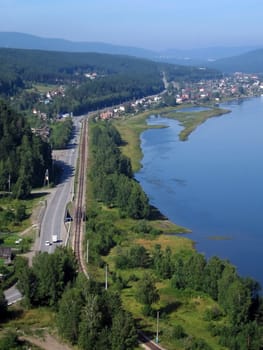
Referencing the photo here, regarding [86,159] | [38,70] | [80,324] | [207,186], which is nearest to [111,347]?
[80,324]

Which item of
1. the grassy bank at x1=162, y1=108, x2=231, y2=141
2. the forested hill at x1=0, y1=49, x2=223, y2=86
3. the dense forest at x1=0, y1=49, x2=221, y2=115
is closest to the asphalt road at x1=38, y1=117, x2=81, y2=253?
the grassy bank at x1=162, y1=108, x2=231, y2=141

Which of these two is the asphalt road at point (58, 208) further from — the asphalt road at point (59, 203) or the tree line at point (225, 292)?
the tree line at point (225, 292)

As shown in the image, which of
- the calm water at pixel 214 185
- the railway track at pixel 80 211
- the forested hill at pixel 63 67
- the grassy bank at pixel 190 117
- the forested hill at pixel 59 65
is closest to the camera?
the railway track at pixel 80 211

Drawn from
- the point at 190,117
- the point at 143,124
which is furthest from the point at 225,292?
the point at 190,117

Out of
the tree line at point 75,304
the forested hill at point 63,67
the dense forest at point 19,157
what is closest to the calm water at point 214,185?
the dense forest at point 19,157

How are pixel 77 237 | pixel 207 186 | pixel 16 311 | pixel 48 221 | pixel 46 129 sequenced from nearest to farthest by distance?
pixel 16 311
pixel 77 237
pixel 48 221
pixel 207 186
pixel 46 129

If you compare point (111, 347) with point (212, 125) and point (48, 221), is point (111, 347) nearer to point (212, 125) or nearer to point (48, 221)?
point (48, 221)

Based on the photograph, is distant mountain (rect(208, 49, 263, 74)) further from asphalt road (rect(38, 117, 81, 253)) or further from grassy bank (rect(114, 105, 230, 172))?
asphalt road (rect(38, 117, 81, 253))
